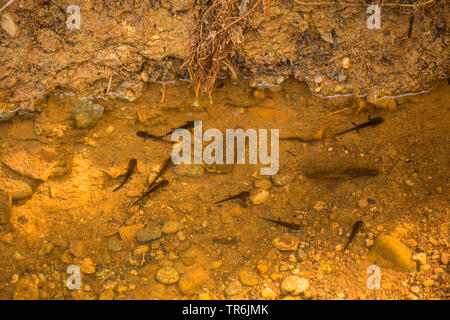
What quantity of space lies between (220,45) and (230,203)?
1544 millimetres

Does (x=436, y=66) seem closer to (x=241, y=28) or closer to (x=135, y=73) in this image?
(x=241, y=28)

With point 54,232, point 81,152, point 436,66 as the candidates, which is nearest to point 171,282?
point 54,232

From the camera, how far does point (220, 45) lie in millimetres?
2980

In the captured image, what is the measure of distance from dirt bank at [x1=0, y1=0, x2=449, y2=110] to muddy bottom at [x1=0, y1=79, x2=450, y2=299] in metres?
0.20

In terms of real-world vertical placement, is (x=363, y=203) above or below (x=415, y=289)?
above

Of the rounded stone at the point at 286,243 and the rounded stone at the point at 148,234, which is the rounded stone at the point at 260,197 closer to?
the rounded stone at the point at 286,243

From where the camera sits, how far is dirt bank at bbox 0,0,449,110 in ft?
9.17

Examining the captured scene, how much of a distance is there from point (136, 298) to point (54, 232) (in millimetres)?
971

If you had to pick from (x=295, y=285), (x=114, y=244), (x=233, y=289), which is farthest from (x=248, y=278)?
(x=114, y=244)

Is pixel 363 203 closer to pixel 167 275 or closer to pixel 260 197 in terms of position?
pixel 260 197

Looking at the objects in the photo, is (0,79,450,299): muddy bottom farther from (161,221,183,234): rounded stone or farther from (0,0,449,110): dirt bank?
(0,0,449,110): dirt bank

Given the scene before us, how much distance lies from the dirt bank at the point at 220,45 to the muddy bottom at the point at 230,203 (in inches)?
7.7

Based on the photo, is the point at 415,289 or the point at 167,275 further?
the point at 167,275
